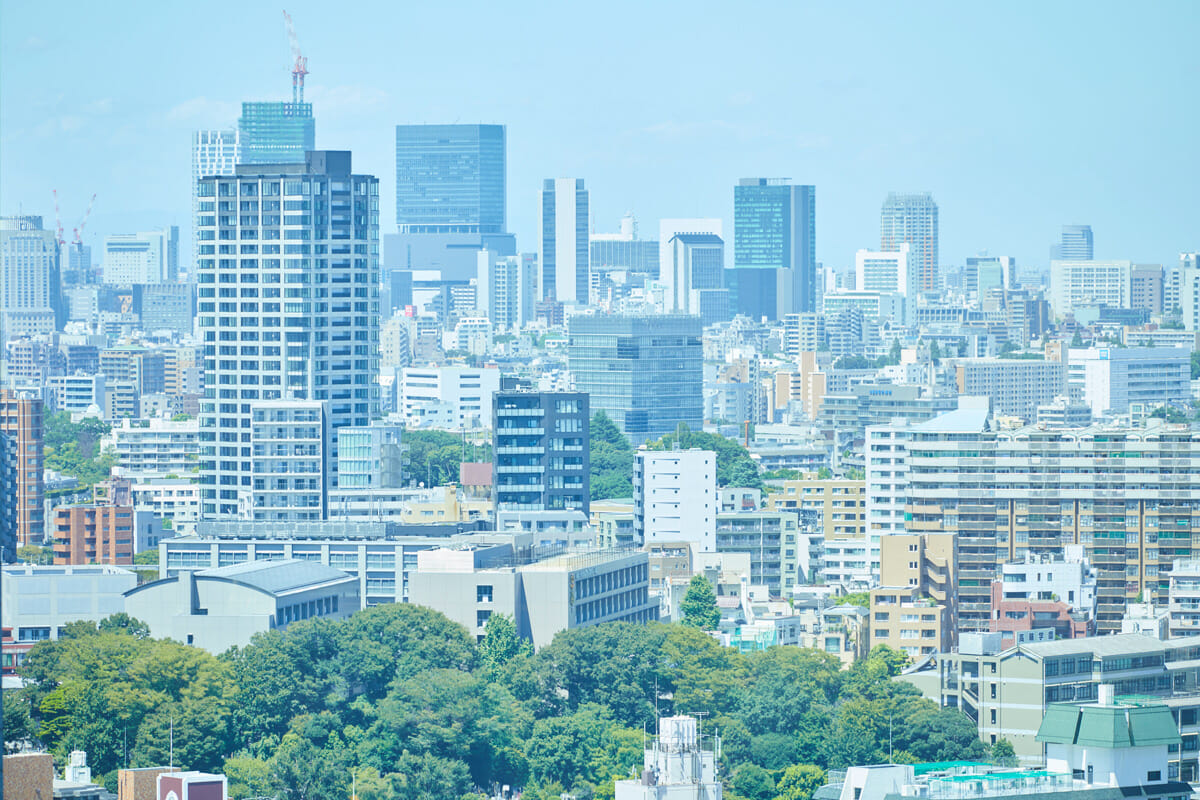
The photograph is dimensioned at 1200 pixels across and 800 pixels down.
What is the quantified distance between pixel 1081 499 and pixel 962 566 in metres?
3.75

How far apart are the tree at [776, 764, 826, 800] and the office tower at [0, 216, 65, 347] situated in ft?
418

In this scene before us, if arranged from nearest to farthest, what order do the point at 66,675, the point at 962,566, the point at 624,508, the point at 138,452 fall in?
1. the point at 66,675
2. the point at 962,566
3. the point at 624,508
4. the point at 138,452

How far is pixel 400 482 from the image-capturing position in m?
78.1

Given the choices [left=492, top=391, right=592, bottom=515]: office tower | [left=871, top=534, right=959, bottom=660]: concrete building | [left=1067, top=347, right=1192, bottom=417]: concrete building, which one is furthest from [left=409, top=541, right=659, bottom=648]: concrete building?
[left=1067, top=347, right=1192, bottom=417]: concrete building

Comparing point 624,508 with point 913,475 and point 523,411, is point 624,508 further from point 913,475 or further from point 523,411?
point 913,475

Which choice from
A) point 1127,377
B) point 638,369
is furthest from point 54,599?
point 1127,377

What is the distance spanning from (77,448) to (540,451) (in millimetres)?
49185

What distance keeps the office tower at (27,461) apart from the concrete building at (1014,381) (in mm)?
65201

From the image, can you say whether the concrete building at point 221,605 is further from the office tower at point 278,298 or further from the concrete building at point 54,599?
the office tower at point 278,298

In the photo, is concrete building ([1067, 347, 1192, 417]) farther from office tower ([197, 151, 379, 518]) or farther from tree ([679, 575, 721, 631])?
tree ([679, 575, 721, 631])

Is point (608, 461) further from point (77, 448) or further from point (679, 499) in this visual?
point (77, 448)

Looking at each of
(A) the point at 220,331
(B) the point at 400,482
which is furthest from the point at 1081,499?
(A) the point at 220,331

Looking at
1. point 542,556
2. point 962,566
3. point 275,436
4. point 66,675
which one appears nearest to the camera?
point 66,675

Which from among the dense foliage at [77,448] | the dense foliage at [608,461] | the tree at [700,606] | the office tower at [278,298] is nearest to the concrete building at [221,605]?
the tree at [700,606]
